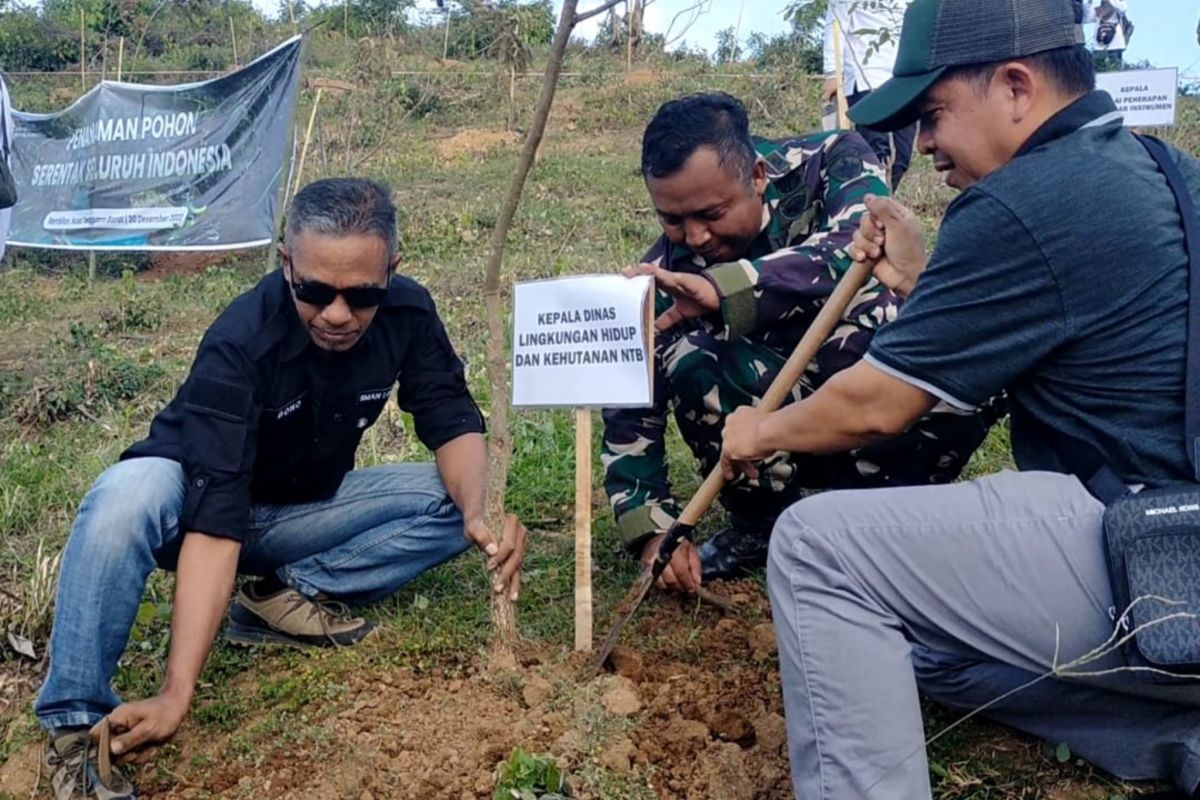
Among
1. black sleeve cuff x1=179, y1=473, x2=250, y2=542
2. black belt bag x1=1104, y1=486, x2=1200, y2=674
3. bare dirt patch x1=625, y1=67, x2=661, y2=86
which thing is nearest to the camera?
black belt bag x1=1104, y1=486, x2=1200, y2=674

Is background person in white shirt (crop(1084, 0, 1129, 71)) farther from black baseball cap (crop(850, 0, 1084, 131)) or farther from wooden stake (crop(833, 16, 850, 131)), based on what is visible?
black baseball cap (crop(850, 0, 1084, 131))

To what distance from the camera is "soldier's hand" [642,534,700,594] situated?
3006 mm

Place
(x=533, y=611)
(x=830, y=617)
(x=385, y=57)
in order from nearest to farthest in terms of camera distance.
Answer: (x=830, y=617) → (x=533, y=611) → (x=385, y=57)

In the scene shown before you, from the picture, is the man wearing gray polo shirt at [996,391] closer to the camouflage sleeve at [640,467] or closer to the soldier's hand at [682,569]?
the soldier's hand at [682,569]

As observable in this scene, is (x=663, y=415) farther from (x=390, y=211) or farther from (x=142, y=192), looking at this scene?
(x=142, y=192)

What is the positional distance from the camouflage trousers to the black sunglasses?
889 millimetres

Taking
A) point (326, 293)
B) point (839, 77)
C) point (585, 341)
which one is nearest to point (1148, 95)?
point (839, 77)

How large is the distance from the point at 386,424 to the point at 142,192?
4.64 m

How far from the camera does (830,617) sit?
194cm

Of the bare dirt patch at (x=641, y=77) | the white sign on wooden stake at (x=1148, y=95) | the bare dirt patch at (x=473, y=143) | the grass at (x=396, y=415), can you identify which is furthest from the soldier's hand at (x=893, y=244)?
the bare dirt patch at (x=641, y=77)

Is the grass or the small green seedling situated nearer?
the small green seedling

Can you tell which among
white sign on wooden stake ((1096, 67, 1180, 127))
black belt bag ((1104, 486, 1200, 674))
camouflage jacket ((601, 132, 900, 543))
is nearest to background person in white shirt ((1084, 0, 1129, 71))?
white sign on wooden stake ((1096, 67, 1180, 127))

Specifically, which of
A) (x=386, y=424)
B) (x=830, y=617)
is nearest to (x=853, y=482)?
(x=830, y=617)

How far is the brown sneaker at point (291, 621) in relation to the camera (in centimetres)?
313
